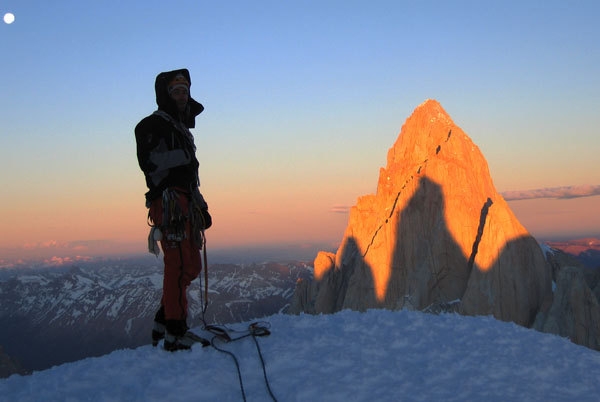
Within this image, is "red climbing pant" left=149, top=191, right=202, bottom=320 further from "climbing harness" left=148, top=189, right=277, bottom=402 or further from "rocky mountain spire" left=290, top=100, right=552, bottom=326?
"rocky mountain spire" left=290, top=100, right=552, bottom=326

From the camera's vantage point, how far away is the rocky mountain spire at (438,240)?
54281mm

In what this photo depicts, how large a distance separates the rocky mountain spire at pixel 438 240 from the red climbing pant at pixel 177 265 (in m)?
50.8

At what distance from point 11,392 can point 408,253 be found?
65890 mm

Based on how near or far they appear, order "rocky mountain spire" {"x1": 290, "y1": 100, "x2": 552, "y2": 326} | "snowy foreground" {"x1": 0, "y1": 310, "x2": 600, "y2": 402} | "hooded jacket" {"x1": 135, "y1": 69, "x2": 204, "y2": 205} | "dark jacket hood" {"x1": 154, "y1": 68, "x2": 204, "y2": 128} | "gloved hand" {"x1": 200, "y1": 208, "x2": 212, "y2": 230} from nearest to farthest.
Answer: "snowy foreground" {"x1": 0, "y1": 310, "x2": 600, "y2": 402}
"hooded jacket" {"x1": 135, "y1": 69, "x2": 204, "y2": 205}
"dark jacket hood" {"x1": 154, "y1": 68, "x2": 204, "y2": 128}
"gloved hand" {"x1": 200, "y1": 208, "x2": 212, "y2": 230}
"rocky mountain spire" {"x1": 290, "y1": 100, "x2": 552, "y2": 326}

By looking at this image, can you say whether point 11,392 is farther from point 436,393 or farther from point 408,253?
point 408,253

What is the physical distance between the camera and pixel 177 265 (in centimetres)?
694

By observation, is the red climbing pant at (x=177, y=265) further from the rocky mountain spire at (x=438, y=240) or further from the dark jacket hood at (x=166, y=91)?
the rocky mountain spire at (x=438, y=240)

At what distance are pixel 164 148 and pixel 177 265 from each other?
1.75 metres

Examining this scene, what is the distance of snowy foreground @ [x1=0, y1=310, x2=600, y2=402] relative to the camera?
5.48m

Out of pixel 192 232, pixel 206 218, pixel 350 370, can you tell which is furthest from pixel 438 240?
pixel 350 370

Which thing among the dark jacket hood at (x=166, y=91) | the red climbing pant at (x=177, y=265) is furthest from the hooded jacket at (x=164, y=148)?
the red climbing pant at (x=177, y=265)

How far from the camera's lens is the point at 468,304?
54.3m

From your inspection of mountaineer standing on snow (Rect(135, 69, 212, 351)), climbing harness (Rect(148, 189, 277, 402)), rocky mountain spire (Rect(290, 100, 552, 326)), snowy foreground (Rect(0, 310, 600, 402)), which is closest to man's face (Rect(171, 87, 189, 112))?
mountaineer standing on snow (Rect(135, 69, 212, 351))

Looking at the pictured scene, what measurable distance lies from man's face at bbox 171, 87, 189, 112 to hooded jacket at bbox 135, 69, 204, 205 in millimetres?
64
